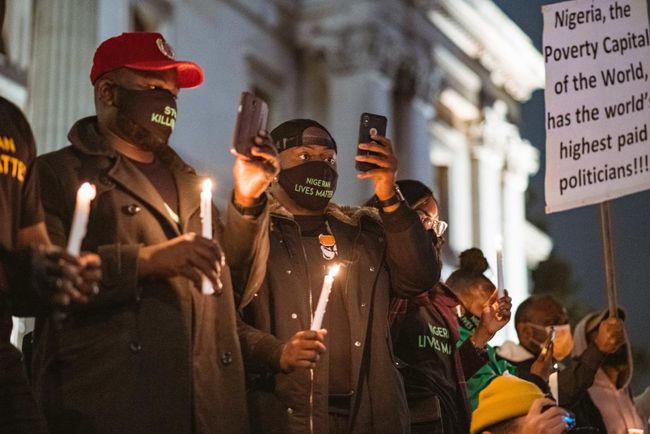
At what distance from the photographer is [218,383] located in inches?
176

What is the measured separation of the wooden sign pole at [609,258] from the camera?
6918 millimetres

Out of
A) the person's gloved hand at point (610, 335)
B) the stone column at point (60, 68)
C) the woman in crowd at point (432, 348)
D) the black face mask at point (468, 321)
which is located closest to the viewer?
the woman in crowd at point (432, 348)

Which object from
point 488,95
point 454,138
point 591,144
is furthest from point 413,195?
point 488,95

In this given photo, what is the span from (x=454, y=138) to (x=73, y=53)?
682 inches

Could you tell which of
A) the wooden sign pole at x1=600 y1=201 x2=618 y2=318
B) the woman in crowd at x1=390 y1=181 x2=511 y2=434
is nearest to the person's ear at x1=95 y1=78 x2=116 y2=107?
the woman in crowd at x1=390 y1=181 x2=511 y2=434

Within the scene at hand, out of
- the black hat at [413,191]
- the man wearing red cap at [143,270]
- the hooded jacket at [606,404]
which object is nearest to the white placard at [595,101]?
the black hat at [413,191]

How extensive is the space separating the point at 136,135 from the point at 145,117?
0.07m

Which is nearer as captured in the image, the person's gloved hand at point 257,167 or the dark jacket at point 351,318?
the person's gloved hand at point 257,167

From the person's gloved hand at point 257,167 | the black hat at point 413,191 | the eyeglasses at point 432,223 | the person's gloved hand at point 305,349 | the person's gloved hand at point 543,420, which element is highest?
the black hat at point 413,191

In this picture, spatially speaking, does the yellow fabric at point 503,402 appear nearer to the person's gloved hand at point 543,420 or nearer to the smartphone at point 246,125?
the person's gloved hand at point 543,420

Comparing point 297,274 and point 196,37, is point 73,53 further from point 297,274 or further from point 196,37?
point 297,274

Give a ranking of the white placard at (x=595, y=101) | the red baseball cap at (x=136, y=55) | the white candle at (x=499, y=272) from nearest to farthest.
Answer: the red baseball cap at (x=136, y=55), the white candle at (x=499, y=272), the white placard at (x=595, y=101)

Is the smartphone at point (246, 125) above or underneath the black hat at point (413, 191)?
underneath

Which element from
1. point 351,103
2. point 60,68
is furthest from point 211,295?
point 351,103
